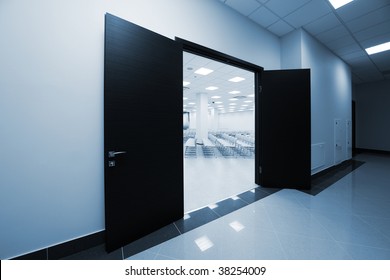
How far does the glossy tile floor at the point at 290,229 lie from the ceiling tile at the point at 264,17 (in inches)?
124

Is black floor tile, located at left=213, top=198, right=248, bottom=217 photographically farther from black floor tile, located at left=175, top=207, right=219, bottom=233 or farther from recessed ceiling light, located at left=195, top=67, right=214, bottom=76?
recessed ceiling light, located at left=195, top=67, right=214, bottom=76

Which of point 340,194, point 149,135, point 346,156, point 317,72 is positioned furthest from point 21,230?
point 346,156

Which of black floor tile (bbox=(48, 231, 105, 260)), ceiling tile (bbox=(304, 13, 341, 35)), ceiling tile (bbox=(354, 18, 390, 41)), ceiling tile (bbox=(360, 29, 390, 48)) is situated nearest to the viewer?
black floor tile (bbox=(48, 231, 105, 260))

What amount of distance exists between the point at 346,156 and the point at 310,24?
4.47 m

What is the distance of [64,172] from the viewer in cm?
150

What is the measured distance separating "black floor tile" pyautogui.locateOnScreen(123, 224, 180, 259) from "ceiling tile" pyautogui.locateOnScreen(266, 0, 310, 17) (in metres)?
3.62

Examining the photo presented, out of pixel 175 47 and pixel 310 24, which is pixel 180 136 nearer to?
pixel 175 47

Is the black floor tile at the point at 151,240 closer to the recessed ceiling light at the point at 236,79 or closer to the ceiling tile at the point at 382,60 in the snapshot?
the recessed ceiling light at the point at 236,79

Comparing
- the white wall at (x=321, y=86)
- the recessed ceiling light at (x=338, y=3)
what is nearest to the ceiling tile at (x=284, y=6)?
the recessed ceiling light at (x=338, y=3)

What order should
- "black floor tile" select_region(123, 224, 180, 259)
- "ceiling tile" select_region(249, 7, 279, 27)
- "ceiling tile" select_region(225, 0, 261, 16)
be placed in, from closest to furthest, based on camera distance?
"black floor tile" select_region(123, 224, 180, 259)
"ceiling tile" select_region(225, 0, 261, 16)
"ceiling tile" select_region(249, 7, 279, 27)

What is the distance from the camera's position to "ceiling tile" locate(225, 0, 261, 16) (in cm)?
259

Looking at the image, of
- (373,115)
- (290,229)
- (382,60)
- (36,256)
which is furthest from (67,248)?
(373,115)

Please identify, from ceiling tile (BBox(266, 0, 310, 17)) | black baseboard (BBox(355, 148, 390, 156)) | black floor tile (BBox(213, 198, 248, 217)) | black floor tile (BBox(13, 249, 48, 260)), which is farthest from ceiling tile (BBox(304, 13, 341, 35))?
black baseboard (BBox(355, 148, 390, 156))

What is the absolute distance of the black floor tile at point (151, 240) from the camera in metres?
1.56
